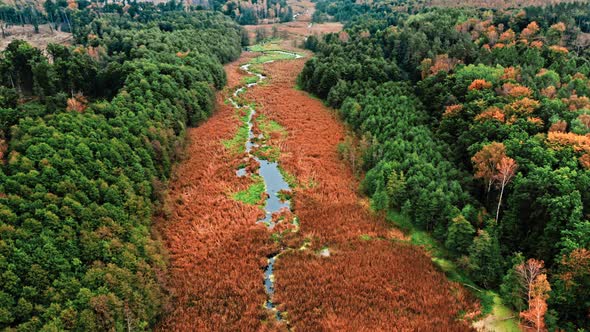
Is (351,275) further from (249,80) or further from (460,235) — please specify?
(249,80)

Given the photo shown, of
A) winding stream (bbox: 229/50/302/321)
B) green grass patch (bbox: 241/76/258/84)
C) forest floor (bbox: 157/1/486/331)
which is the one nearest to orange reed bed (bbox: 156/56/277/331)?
forest floor (bbox: 157/1/486/331)

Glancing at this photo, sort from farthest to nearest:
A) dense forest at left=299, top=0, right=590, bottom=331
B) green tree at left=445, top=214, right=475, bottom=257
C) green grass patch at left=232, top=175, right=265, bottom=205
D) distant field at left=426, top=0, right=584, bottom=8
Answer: distant field at left=426, top=0, right=584, bottom=8, green grass patch at left=232, top=175, right=265, bottom=205, green tree at left=445, top=214, right=475, bottom=257, dense forest at left=299, top=0, right=590, bottom=331

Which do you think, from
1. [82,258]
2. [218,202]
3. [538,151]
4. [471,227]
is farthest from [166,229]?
A: [538,151]

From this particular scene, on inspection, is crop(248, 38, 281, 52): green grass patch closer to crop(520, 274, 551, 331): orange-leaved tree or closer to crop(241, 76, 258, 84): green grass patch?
crop(241, 76, 258, 84): green grass patch

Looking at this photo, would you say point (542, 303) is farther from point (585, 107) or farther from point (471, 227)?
point (585, 107)

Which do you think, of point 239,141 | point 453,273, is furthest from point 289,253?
point 239,141

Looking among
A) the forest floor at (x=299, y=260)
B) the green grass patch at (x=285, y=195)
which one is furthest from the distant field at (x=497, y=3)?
the green grass patch at (x=285, y=195)
